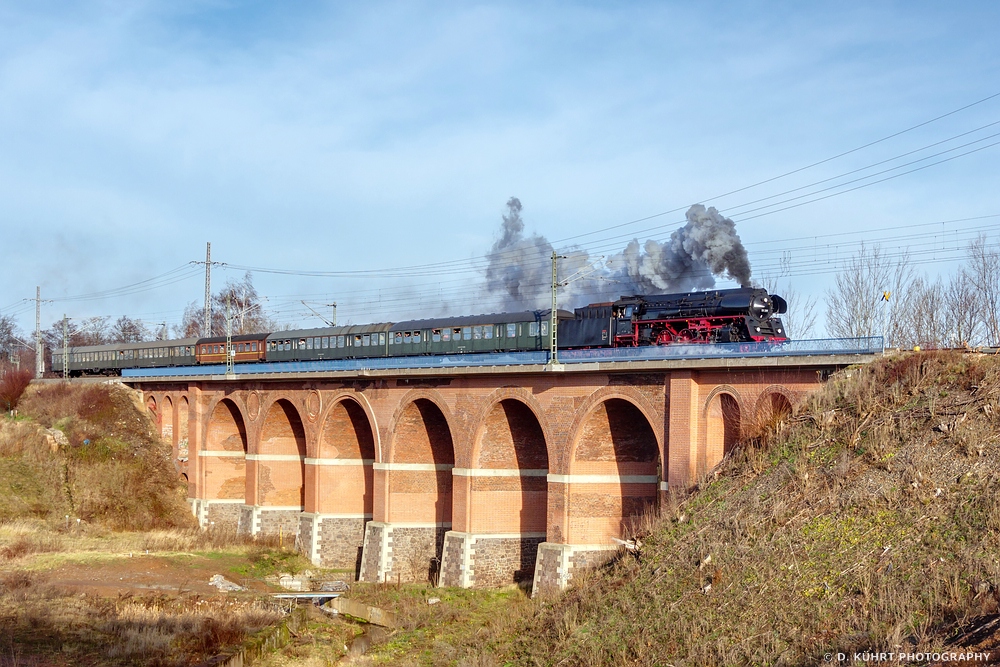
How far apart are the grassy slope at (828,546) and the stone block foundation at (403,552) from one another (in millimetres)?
12184

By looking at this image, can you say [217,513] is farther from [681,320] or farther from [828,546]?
[828,546]

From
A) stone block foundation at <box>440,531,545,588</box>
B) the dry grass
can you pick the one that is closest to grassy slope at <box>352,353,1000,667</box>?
the dry grass

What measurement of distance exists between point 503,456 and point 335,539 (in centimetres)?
1066

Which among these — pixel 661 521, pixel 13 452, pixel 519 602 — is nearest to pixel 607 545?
pixel 519 602

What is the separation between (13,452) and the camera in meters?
46.4

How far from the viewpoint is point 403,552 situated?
112ft

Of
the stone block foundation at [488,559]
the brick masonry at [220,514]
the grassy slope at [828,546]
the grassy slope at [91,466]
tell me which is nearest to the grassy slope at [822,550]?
the grassy slope at [828,546]

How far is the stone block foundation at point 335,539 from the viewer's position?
38062 mm

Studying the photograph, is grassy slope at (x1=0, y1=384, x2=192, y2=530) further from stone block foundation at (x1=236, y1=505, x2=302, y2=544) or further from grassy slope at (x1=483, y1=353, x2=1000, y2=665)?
grassy slope at (x1=483, y1=353, x2=1000, y2=665)

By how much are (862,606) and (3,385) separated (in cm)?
5461

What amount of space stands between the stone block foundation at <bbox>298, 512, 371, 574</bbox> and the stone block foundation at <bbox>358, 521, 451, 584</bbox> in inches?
141

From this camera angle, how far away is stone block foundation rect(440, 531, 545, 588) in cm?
3064

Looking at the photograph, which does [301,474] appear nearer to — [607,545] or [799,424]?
[607,545]

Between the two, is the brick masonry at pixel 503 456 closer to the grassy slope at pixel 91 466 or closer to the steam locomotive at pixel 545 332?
the steam locomotive at pixel 545 332
